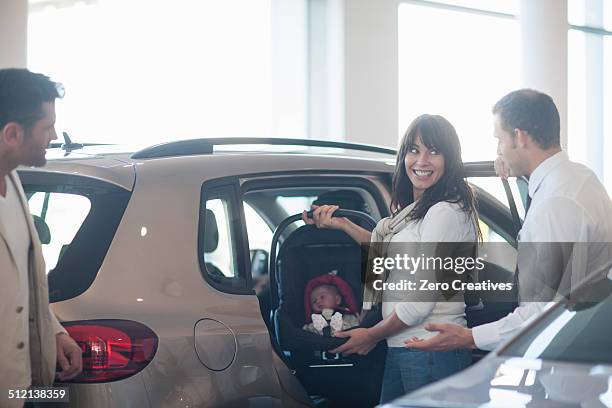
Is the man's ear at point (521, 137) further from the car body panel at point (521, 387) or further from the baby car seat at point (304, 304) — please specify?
the car body panel at point (521, 387)

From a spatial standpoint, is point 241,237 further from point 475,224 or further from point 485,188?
point 485,188

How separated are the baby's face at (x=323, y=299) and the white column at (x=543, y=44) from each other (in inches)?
288

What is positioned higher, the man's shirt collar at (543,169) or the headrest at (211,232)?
the man's shirt collar at (543,169)

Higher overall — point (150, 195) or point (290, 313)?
point (150, 195)

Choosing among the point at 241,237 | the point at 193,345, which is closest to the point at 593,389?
the point at 193,345

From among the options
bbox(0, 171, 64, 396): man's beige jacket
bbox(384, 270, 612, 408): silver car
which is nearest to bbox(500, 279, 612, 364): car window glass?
bbox(384, 270, 612, 408): silver car

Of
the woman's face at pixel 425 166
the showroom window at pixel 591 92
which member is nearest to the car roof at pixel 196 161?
the woman's face at pixel 425 166

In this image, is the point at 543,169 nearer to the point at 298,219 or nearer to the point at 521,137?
the point at 521,137

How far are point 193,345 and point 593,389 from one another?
3.72 ft

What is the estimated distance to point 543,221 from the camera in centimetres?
270

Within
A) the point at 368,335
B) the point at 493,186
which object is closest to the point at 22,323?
the point at 368,335

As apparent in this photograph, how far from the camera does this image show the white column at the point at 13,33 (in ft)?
20.5

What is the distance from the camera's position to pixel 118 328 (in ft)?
8.32

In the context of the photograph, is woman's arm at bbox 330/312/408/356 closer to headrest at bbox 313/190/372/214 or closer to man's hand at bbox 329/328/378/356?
man's hand at bbox 329/328/378/356
